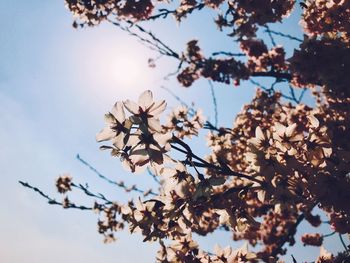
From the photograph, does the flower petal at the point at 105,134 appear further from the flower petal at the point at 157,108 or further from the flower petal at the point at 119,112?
the flower petal at the point at 157,108

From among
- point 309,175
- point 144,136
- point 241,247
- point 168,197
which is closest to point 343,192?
point 309,175

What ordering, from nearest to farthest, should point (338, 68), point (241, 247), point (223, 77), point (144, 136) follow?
point (144, 136) < point (241, 247) < point (338, 68) < point (223, 77)

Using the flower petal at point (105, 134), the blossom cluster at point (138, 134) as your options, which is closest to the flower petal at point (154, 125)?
the blossom cluster at point (138, 134)

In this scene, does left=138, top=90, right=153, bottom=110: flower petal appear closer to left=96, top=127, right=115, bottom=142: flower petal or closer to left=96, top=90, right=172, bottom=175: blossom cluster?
left=96, top=90, right=172, bottom=175: blossom cluster

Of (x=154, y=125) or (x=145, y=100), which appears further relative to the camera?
(x=145, y=100)

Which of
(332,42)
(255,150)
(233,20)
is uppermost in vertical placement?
(233,20)

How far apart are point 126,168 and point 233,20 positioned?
5.77 m

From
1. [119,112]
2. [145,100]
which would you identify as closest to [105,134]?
[119,112]

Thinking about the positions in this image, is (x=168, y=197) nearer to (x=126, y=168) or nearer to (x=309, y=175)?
(x=126, y=168)

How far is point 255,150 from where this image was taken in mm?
2451

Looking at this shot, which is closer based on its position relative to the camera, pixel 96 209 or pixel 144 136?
pixel 144 136

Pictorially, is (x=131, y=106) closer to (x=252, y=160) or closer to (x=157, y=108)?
(x=157, y=108)

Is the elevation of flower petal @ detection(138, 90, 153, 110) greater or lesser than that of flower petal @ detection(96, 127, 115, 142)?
greater

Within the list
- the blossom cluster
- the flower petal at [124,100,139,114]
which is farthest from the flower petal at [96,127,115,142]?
the flower petal at [124,100,139,114]
